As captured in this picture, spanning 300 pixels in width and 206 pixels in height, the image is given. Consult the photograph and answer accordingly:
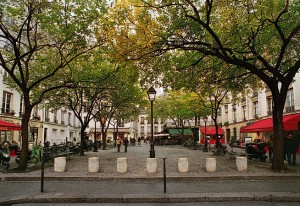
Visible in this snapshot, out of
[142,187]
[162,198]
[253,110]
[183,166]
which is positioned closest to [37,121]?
[183,166]

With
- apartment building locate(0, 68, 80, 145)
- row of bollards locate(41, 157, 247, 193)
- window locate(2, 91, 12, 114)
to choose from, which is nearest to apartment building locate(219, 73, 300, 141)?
row of bollards locate(41, 157, 247, 193)

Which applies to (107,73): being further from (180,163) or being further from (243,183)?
(243,183)

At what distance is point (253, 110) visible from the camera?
36250mm

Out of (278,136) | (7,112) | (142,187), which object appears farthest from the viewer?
(7,112)

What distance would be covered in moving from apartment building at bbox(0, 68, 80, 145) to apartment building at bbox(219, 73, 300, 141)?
22634 millimetres

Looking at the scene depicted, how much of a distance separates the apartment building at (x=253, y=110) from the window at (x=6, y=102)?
22.9m

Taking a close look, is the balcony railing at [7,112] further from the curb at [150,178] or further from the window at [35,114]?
the curb at [150,178]

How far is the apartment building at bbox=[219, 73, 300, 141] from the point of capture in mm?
25114

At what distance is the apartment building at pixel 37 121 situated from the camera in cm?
2677

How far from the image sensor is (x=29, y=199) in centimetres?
754

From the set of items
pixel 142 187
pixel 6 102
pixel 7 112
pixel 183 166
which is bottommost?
pixel 142 187

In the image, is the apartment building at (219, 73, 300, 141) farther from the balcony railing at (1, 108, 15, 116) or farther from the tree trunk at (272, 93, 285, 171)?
the balcony railing at (1, 108, 15, 116)

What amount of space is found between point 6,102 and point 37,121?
7744mm

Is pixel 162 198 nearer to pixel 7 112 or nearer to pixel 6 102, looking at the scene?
pixel 7 112
